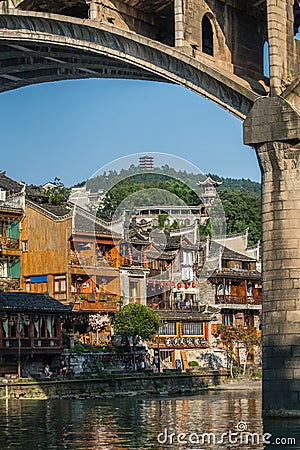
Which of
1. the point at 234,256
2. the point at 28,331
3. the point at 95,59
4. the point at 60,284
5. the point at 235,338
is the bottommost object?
the point at 28,331

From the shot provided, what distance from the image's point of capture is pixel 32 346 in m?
49.6

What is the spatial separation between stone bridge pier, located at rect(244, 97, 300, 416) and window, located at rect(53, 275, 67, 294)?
33763mm

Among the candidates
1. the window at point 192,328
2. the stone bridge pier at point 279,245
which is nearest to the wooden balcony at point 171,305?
the window at point 192,328

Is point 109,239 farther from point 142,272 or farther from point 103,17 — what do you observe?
point 103,17

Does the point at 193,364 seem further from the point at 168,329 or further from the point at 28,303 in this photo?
the point at 28,303

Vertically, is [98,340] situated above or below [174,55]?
below

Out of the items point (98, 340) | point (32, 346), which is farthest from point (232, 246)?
point (32, 346)

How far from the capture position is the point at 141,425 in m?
29.2

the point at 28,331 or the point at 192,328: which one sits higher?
the point at 192,328

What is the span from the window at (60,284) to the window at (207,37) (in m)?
29.2

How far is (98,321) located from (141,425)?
28507 mm

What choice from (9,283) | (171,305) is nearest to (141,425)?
(9,283)

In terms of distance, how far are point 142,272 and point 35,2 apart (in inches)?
1280

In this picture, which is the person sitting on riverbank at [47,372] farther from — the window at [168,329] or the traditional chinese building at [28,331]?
the window at [168,329]
